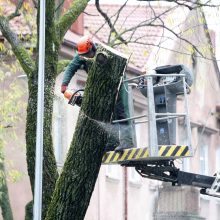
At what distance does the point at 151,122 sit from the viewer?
1393 cm

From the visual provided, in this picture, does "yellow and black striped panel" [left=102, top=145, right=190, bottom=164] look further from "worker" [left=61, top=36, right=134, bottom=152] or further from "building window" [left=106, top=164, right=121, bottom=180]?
"building window" [left=106, top=164, right=121, bottom=180]

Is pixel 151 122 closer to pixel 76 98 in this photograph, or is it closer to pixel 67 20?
pixel 76 98

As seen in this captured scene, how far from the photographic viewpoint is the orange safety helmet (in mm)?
13627

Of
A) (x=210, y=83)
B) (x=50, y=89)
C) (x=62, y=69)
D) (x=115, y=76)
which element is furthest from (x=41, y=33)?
(x=210, y=83)

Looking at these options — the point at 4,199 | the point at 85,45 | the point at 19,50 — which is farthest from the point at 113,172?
the point at 85,45

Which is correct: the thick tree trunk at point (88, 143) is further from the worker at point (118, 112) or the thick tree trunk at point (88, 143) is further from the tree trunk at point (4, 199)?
the tree trunk at point (4, 199)

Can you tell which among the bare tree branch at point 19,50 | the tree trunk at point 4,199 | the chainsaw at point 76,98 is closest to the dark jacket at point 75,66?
the chainsaw at point 76,98

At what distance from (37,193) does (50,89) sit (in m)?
3.87

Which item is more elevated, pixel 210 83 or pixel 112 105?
pixel 210 83

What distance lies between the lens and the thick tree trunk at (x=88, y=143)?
495 inches

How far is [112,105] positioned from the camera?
41.9ft

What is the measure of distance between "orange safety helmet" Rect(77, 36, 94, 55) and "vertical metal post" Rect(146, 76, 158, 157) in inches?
37.9

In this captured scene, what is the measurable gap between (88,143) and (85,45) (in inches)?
54.8

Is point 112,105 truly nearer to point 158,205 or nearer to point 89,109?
point 89,109
